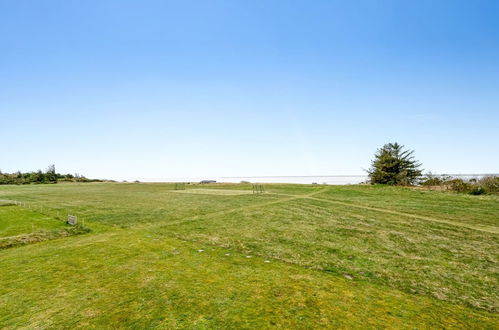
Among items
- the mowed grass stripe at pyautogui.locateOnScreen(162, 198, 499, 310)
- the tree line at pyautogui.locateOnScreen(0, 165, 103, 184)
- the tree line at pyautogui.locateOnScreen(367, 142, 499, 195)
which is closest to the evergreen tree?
the tree line at pyautogui.locateOnScreen(367, 142, 499, 195)

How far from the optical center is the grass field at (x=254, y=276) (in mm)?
6828

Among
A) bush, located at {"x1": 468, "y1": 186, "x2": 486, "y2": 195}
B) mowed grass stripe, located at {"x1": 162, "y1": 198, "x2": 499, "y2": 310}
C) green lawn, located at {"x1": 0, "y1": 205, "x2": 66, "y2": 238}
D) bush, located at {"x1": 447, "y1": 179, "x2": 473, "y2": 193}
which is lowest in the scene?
mowed grass stripe, located at {"x1": 162, "y1": 198, "x2": 499, "y2": 310}

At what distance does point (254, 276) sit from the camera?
31.6ft

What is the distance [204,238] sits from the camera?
1552 cm

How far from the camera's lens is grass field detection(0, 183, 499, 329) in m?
6.83

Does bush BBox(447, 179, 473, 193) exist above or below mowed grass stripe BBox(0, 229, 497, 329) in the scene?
above

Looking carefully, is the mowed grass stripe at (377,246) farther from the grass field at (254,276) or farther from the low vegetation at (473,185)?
the low vegetation at (473,185)

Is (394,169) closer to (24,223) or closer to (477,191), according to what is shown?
(477,191)

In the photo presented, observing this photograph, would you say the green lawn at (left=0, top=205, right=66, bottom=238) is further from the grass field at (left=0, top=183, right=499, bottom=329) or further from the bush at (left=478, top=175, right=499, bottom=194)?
the bush at (left=478, top=175, right=499, bottom=194)

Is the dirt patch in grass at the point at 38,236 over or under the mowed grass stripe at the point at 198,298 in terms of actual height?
over

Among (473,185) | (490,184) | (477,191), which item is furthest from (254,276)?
(490,184)

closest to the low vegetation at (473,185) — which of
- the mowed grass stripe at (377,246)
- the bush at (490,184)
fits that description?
the bush at (490,184)

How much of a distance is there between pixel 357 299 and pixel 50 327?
8.98 meters

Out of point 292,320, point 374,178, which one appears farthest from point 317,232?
point 374,178
